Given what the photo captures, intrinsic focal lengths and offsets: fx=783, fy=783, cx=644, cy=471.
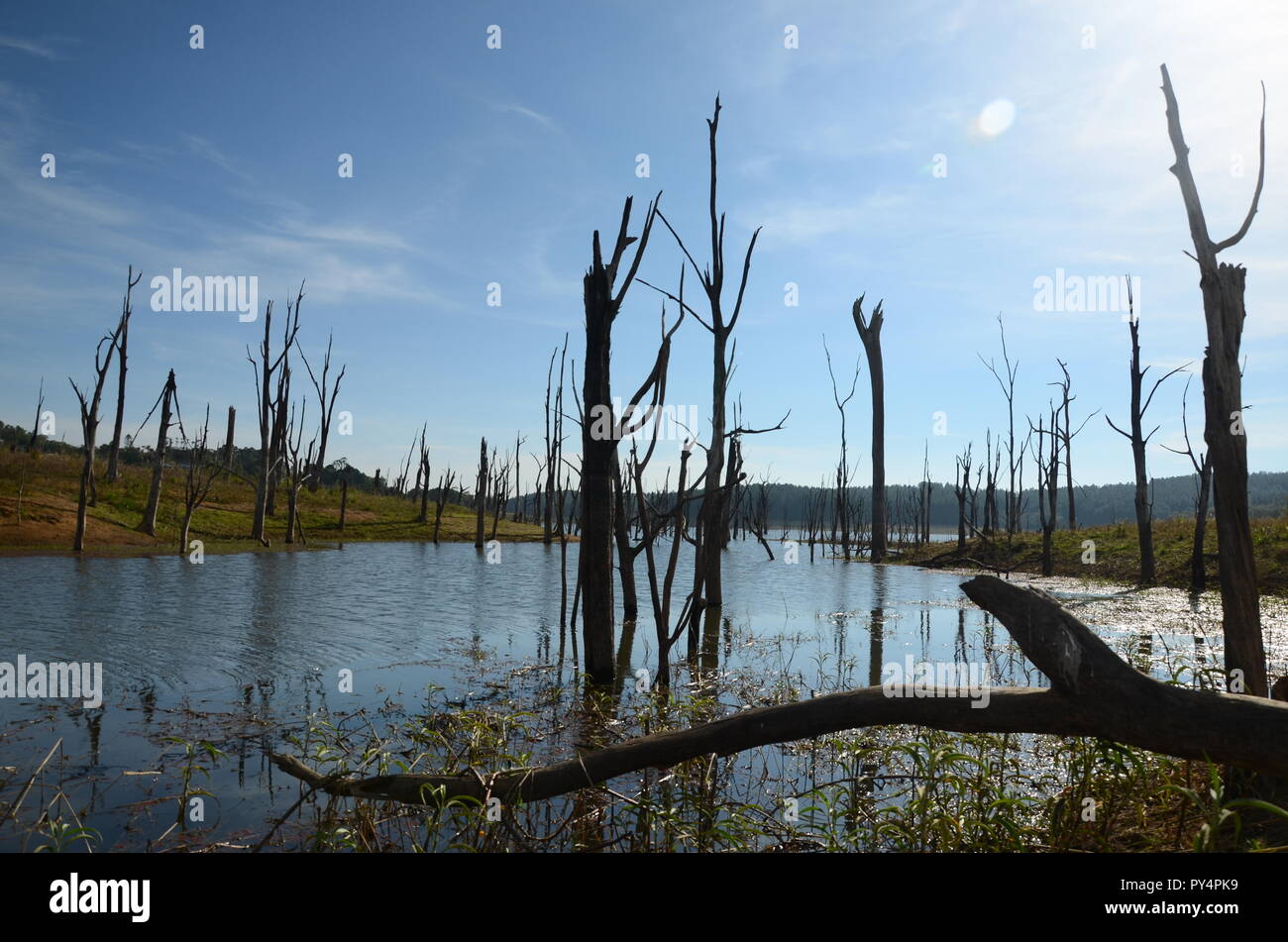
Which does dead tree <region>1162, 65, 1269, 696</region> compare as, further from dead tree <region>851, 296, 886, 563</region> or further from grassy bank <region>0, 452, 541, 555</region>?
grassy bank <region>0, 452, 541, 555</region>

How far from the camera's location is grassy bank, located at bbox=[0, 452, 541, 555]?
22234 mm

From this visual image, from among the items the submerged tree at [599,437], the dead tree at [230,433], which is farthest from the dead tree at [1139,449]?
the dead tree at [230,433]

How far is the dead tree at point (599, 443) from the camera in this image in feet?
25.7

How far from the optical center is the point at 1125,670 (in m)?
3.48

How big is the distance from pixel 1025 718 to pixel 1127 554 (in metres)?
22.7

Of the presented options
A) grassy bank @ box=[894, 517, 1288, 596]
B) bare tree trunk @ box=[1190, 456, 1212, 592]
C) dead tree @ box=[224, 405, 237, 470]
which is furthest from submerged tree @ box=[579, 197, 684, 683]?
dead tree @ box=[224, 405, 237, 470]

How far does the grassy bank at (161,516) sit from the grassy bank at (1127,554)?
23606mm

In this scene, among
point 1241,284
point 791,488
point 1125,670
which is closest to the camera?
point 1125,670

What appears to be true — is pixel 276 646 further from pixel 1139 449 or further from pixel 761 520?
pixel 761 520

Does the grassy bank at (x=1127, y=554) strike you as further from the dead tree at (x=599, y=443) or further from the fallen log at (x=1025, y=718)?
the fallen log at (x=1025, y=718)

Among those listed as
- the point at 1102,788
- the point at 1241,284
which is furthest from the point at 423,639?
the point at 1241,284

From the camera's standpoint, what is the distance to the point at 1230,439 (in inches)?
181

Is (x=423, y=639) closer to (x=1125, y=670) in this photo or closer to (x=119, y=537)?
(x=1125, y=670)

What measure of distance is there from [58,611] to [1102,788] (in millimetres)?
13285
